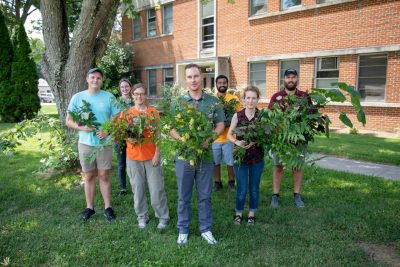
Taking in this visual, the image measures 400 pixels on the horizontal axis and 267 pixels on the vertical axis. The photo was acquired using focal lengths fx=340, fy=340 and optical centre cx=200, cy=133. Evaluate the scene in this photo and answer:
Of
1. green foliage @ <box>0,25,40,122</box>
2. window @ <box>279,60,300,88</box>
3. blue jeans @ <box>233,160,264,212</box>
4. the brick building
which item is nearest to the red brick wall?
the brick building

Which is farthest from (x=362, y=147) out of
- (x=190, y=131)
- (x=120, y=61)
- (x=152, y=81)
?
(x=120, y=61)

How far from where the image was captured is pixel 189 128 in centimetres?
346

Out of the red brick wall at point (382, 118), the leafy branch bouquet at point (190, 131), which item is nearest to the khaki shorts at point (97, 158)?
the leafy branch bouquet at point (190, 131)

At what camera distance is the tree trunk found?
6.11 metres

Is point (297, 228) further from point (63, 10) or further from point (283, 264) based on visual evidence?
point (63, 10)

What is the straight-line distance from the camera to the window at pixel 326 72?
1233 centimetres

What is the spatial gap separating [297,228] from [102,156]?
2.65m

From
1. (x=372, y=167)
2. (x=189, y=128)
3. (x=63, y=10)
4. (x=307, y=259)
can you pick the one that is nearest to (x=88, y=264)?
(x=189, y=128)

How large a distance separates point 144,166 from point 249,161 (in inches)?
51.5

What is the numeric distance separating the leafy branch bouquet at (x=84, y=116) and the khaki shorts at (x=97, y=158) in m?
0.27

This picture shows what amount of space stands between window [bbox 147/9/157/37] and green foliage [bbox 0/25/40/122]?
21.9ft

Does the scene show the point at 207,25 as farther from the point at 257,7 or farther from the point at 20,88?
the point at 20,88

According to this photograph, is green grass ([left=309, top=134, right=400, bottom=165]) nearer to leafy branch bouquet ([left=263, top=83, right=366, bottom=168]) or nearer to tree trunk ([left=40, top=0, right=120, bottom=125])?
leafy branch bouquet ([left=263, top=83, right=366, bottom=168])

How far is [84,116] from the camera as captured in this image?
4.23 meters
